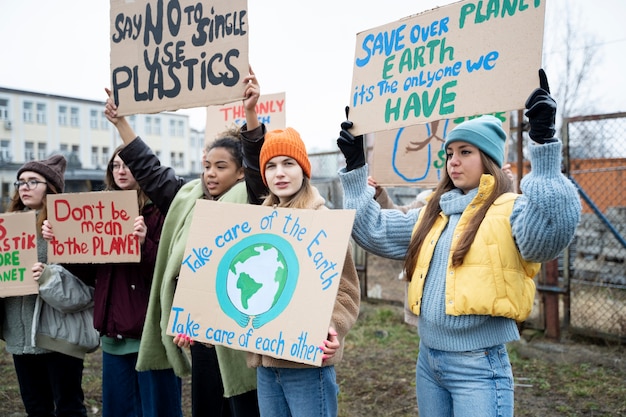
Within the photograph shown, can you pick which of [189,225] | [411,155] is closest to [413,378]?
[411,155]

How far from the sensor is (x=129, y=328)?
286 cm

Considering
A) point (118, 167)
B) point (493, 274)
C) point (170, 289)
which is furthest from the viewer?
point (118, 167)

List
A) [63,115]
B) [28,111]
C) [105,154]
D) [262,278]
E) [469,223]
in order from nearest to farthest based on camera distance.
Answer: [469,223]
[262,278]
[28,111]
[63,115]
[105,154]

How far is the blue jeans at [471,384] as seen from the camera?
1.82 m

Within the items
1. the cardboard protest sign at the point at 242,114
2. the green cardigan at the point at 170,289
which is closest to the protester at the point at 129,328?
the green cardigan at the point at 170,289

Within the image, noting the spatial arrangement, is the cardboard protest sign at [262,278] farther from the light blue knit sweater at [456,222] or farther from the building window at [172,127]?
the building window at [172,127]

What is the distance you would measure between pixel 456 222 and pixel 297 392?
0.93 m

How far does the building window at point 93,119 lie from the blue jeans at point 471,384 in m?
50.3

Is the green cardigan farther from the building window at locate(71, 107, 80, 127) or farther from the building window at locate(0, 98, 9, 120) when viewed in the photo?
the building window at locate(71, 107, 80, 127)

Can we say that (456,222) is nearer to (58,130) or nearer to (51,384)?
(51,384)

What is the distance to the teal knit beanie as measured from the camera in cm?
195

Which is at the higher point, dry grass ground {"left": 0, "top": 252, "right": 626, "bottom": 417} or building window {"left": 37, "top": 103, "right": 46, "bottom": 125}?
building window {"left": 37, "top": 103, "right": 46, "bottom": 125}

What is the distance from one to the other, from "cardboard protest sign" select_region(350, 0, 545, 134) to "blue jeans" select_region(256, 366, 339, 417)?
1.09m

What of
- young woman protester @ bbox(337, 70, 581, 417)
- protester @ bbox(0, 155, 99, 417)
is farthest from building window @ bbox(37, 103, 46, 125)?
young woman protester @ bbox(337, 70, 581, 417)
